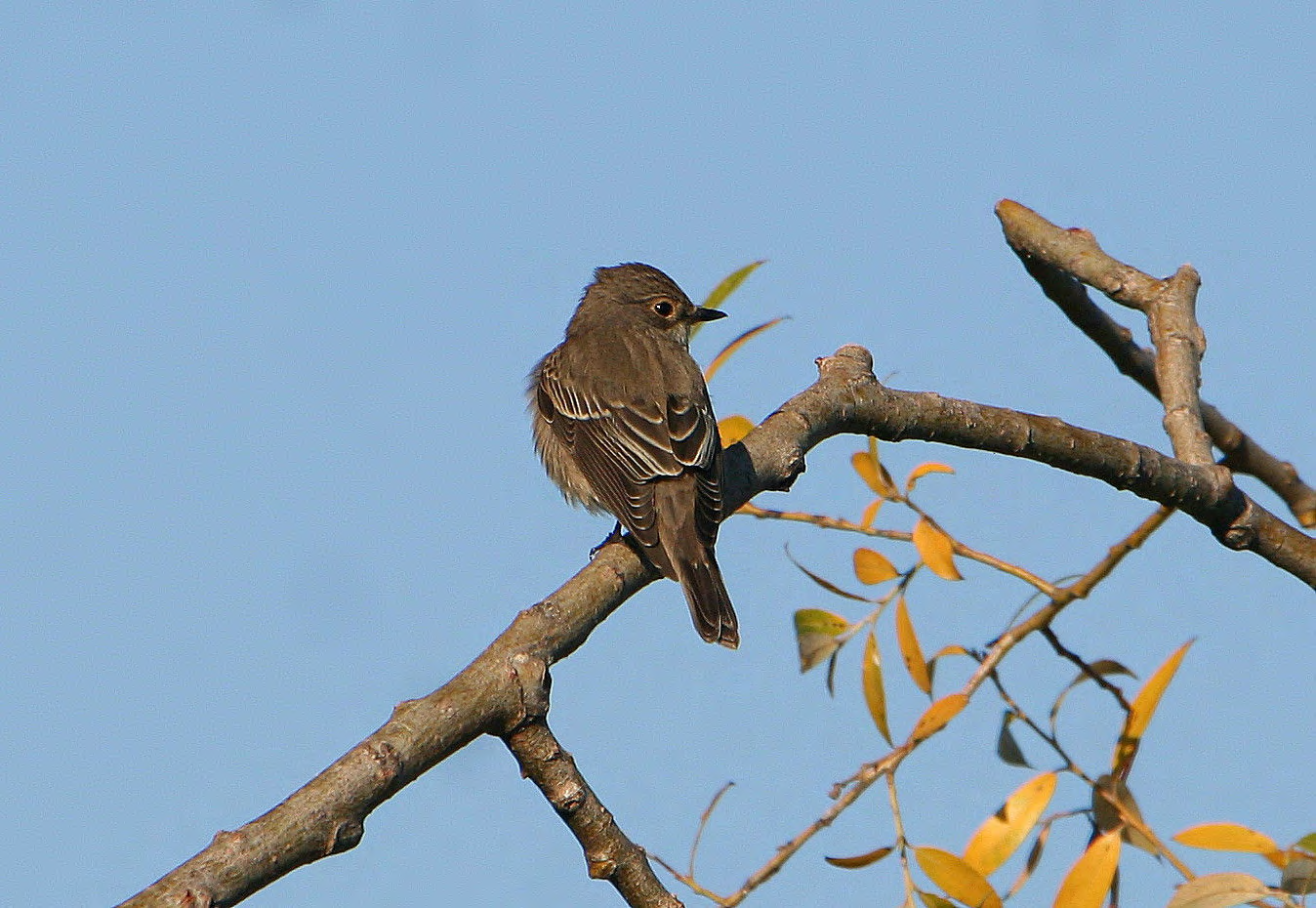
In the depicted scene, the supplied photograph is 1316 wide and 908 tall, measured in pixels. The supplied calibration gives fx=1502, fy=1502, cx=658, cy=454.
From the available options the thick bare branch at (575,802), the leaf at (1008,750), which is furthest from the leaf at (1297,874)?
the thick bare branch at (575,802)

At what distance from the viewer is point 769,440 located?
5504 mm

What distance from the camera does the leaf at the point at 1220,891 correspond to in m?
3.24

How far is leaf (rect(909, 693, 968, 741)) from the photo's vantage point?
3686 millimetres

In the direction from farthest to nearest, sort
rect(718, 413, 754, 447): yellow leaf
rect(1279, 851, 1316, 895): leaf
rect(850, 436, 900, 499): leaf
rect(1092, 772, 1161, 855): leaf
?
rect(718, 413, 754, 447): yellow leaf < rect(850, 436, 900, 499): leaf < rect(1092, 772, 1161, 855): leaf < rect(1279, 851, 1316, 895): leaf

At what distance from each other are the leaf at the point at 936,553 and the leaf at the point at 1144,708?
2.18ft

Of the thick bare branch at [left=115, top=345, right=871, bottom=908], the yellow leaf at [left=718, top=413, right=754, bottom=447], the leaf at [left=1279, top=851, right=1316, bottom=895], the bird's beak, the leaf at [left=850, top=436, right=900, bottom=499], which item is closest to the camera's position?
the thick bare branch at [left=115, top=345, right=871, bottom=908]

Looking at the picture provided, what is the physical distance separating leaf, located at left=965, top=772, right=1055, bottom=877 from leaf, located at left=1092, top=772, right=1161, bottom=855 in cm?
11

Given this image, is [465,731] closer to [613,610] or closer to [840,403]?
[613,610]

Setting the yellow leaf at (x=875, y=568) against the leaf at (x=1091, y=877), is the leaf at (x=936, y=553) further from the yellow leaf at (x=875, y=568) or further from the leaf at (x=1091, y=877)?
the leaf at (x=1091, y=877)

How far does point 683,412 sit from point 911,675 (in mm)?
3114

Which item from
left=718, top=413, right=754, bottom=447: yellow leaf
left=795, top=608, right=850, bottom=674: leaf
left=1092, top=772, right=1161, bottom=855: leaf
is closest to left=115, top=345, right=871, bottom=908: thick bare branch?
left=795, top=608, right=850, bottom=674: leaf

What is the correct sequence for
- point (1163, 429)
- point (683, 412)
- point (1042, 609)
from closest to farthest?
point (1042, 609)
point (1163, 429)
point (683, 412)

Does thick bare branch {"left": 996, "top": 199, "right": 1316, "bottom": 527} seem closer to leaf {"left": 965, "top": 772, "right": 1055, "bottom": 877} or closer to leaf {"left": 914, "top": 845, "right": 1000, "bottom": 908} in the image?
leaf {"left": 965, "top": 772, "right": 1055, "bottom": 877}

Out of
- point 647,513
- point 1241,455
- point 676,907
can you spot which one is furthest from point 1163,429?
point 676,907
